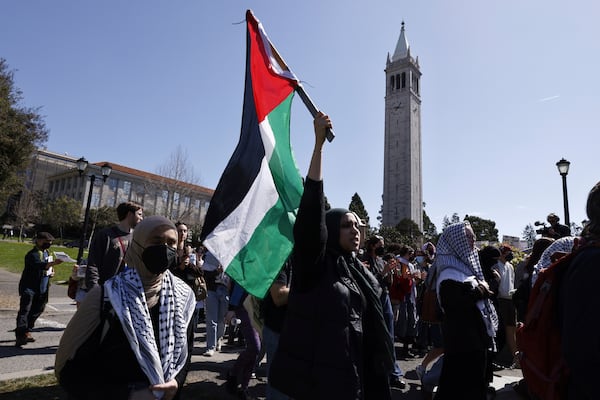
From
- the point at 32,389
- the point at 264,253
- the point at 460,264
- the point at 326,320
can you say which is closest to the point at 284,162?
the point at 264,253

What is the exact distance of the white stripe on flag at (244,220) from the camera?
3078 millimetres

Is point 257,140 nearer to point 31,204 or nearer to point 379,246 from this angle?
point 379,246

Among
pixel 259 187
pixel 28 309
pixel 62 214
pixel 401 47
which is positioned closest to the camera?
pixel 259 187

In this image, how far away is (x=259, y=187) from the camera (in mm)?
3301

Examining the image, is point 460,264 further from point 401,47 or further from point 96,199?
point 401,47

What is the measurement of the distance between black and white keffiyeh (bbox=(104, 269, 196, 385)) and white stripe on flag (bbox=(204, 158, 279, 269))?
687mm

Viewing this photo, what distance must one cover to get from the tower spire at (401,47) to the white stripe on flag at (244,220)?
8461 centimetres

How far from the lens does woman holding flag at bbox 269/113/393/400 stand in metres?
2.08

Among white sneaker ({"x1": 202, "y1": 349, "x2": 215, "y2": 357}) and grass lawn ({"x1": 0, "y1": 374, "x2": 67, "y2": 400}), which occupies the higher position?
white sneaker ({"x1": 202, "y1": 349, "x2": 215, "y2": 357})

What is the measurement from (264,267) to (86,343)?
4.47ft

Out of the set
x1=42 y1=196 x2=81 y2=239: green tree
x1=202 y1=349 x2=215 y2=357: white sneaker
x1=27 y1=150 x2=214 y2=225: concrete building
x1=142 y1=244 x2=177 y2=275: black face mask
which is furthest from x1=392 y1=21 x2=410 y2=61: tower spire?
x1=142 y1=244 x2=177 y2=275: black face mask

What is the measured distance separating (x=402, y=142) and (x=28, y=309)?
7486 centimetres

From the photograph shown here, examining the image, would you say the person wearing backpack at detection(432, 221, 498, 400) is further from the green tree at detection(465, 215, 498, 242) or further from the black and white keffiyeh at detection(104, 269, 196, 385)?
the green tree at detection(465, 215, 498, 242)

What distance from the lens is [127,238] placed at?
4840 mm
